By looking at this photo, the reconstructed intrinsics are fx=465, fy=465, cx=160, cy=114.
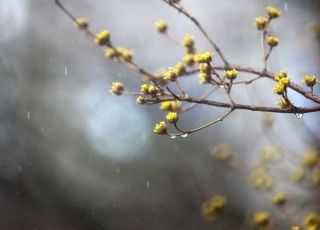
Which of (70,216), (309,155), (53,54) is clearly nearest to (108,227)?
(70,216)

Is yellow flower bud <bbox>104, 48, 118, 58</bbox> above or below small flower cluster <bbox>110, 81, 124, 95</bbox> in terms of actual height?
above

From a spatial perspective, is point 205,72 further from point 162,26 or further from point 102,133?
point 102,133

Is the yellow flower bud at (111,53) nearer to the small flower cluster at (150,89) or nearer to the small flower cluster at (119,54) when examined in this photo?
the small flower cluster at (119,54)

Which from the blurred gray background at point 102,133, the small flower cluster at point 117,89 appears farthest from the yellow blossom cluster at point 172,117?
the blurred gray background at point 102,133

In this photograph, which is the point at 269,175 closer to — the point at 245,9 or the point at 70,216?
the point at 245,9

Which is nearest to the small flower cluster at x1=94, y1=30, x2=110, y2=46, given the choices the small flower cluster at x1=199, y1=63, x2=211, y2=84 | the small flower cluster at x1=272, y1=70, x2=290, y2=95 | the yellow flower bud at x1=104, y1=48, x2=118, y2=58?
the yellow flower bud at x1=104, y1=48, x2=118, y2=58

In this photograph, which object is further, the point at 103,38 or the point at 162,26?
the point at 162,26

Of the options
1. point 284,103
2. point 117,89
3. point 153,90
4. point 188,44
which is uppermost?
point 188,44

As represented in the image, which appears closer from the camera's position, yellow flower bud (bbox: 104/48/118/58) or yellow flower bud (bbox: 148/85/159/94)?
yellow flower bud (bbox: 148/85/159/94)

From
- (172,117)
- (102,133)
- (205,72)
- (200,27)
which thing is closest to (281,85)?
(205,72)

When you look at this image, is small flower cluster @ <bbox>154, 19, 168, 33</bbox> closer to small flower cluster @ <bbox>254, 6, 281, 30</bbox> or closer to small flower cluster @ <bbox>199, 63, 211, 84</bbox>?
small flower cluster @ <bbox>254, 6, 281, 30</bbox>
